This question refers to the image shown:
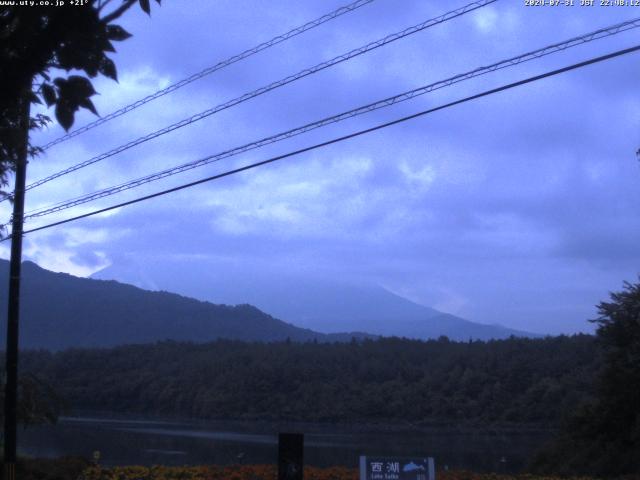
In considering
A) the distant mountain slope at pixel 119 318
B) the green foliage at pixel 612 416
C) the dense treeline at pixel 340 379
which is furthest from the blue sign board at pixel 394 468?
the distant mountain slope at pixel 119 318

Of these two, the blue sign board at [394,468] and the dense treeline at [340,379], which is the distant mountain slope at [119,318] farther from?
the blue sign board at [394,468]

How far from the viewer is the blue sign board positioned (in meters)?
11.1

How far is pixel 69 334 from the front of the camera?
299ft

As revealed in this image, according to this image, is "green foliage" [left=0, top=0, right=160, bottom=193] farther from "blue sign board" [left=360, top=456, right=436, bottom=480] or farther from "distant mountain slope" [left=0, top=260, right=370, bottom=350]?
"distant mountain slope" [left=0, top=260, right=370, bottom=350]

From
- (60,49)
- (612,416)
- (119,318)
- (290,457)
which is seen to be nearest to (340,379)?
(612,416)

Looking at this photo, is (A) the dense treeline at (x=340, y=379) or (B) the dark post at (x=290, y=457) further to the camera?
(A) the dense treeline at (x=340, y=379)

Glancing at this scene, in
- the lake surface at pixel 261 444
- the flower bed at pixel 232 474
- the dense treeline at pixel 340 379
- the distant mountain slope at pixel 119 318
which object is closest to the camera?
the flower bed at pixel 232 474

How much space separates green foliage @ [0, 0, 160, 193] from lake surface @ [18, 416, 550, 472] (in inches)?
→ 495

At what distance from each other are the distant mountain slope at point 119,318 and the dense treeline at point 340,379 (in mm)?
42480

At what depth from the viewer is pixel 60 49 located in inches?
192

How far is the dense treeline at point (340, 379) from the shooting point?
95.9 feet

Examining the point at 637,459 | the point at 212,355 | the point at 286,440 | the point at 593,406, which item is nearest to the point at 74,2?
the point at 286,440

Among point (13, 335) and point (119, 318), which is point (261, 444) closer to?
point (13, 335)

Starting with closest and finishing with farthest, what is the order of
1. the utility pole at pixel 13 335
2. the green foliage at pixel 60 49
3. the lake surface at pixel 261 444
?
the green foliage at pixel 60 49 < the utility pole at pixel 13 335 < the lake surface at pixel 261 444
